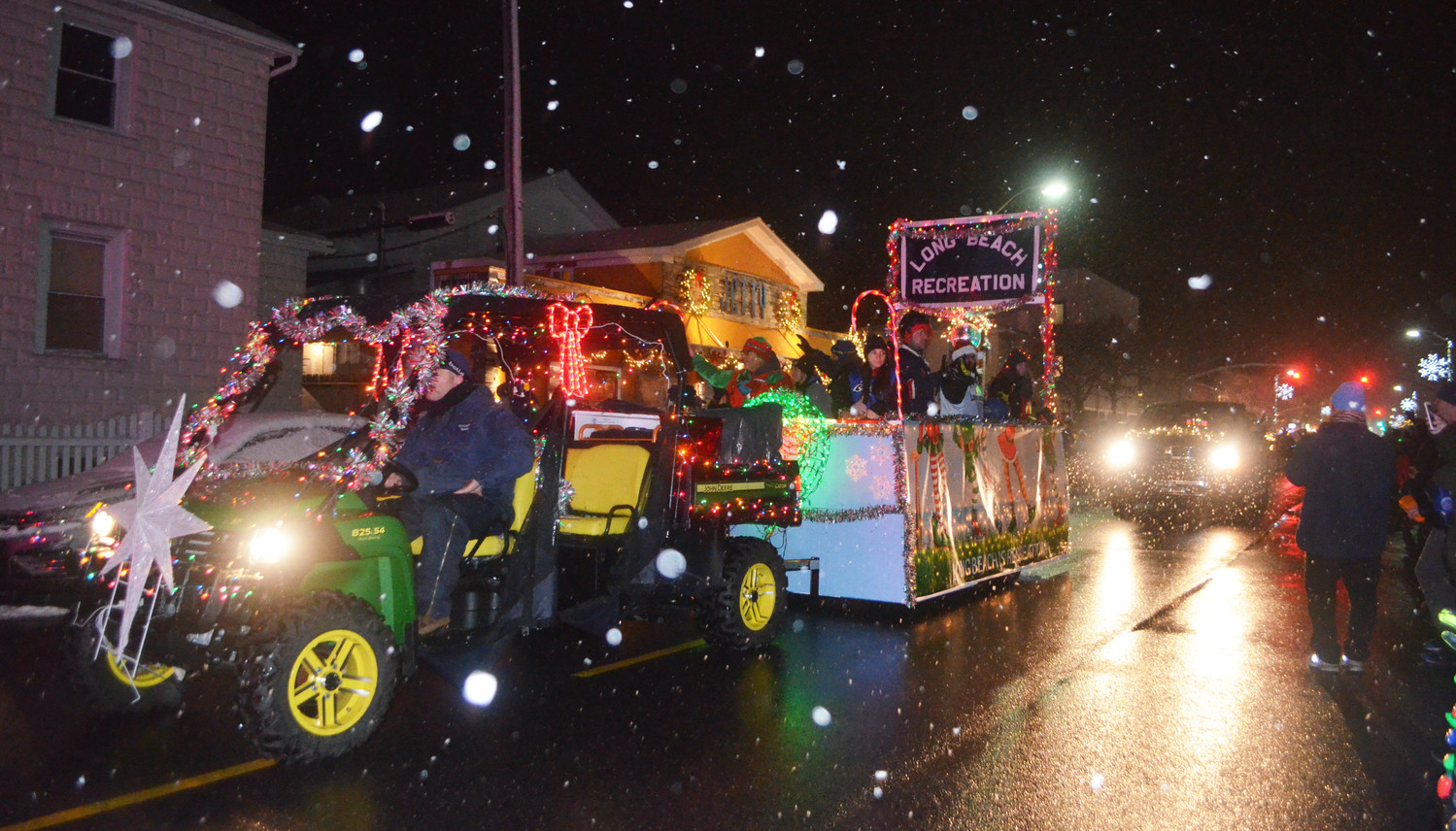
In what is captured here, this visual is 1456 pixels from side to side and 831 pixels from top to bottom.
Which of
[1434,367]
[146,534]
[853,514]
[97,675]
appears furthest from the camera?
[1434,367]

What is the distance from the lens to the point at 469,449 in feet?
18.5

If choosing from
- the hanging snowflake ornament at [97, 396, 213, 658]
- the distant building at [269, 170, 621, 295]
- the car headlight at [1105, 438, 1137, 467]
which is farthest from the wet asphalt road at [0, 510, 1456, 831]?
the distant building at [269, 170, 621, 295]

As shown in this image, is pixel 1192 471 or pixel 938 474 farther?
pixel 1192 471

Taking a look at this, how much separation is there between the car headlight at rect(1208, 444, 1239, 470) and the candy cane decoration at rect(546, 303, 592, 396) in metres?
16.4

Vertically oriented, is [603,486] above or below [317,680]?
above

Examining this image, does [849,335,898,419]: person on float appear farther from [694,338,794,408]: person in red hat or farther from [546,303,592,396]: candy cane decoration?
[546,303,592,396]: candy cane decoration

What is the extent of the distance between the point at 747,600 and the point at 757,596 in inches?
5.7

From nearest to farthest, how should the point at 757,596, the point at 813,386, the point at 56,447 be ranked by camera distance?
the point at 757,596 → the point at 813,386 → the point at 56,447

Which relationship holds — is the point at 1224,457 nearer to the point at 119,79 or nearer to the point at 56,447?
the point at 56,447

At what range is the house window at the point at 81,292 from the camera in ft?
44.2

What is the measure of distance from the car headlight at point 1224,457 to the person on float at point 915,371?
36.5 ft

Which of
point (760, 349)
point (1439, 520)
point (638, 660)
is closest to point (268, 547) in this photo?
point (638, 660)

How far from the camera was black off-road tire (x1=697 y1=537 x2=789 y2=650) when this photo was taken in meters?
6.95

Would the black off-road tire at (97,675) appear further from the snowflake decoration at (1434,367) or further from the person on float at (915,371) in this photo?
the snowflake decoration at (1434,367)
